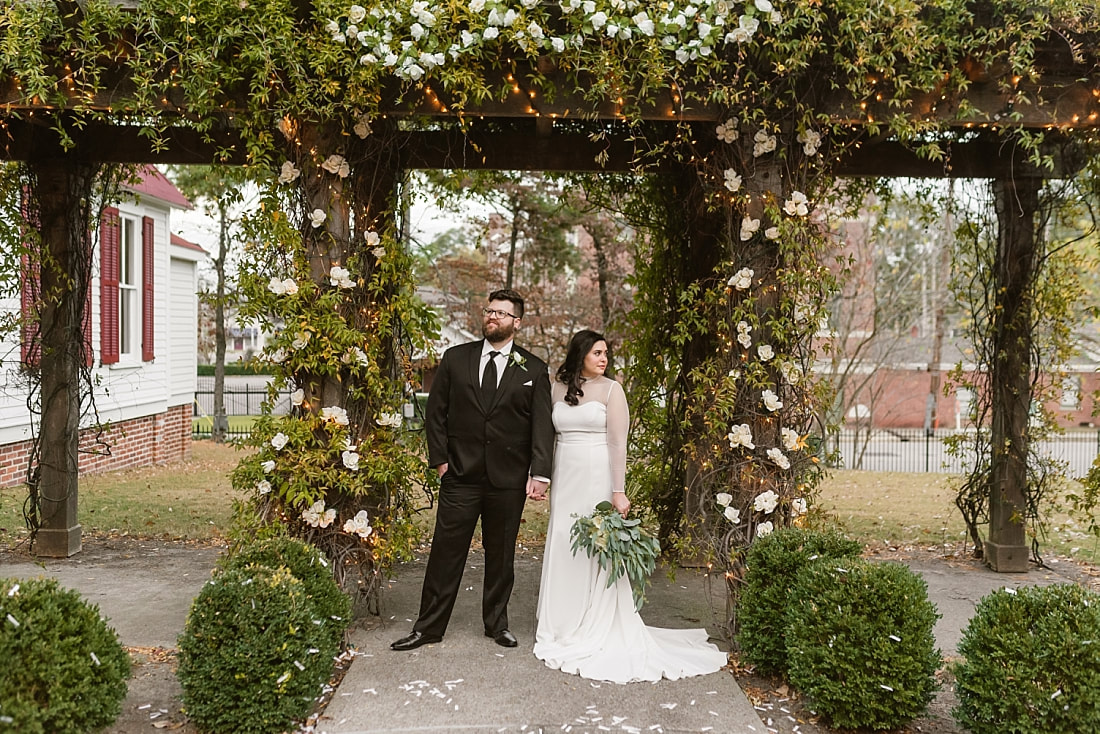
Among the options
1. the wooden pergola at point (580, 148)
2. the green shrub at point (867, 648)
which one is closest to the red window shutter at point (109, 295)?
the wooden pergola at point (580, 148)

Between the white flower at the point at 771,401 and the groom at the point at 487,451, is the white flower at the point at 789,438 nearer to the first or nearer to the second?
the white flower at the point at 771,401

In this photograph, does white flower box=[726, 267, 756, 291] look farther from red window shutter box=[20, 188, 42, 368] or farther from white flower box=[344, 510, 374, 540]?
red window shutter box=[20, 188, 42, 368]

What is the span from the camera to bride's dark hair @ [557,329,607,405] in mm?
4578

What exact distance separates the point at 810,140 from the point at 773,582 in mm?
2376

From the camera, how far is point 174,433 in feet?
45.3

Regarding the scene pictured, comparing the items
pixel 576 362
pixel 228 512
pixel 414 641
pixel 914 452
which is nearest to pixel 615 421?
Answer: pixel 576 362

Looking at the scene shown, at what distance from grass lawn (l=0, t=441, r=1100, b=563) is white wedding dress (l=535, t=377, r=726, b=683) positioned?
2.42m

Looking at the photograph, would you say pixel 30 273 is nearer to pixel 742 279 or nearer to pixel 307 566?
pixel 307 566

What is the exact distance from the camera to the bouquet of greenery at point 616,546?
14.4 feet

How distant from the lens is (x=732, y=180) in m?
4.59

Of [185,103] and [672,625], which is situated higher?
[185,103]

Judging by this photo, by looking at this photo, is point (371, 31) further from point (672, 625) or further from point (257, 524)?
point (672, 625)

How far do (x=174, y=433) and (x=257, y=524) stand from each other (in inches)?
411

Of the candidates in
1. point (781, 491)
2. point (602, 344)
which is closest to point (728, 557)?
point (781, 491)
